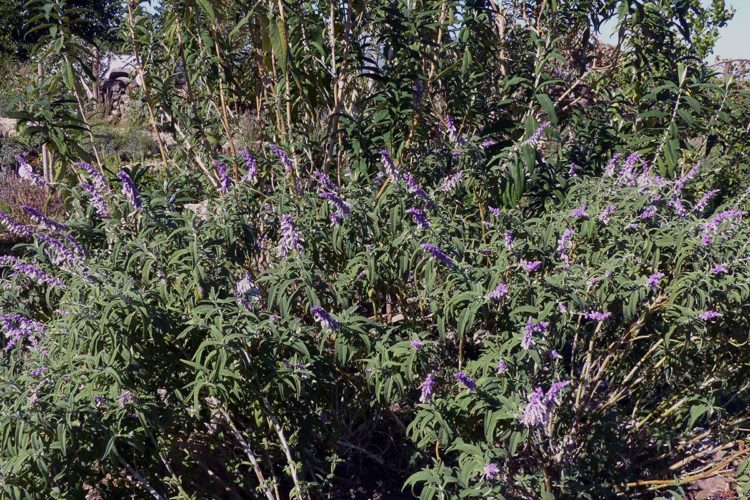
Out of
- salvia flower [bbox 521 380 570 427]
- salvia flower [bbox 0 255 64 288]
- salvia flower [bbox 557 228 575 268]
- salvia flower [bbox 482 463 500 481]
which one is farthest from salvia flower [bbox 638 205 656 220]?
salvia flower [bbox 0 255 64 288]

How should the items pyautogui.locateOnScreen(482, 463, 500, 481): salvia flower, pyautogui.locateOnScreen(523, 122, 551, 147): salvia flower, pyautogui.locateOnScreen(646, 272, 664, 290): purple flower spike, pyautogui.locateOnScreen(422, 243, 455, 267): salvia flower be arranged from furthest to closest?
pyautogui.locateOnScreen(523, 122, 551, 147): salvia flower
pyautogui.locateOnScreen(646, 272, 664, 290): purple flower spike
pyautogui.locateOnScreen(422, 243, 455, 267): salvia flower
pyautogui.locateOnScreen(482, 463, 500, 481): salvia flower

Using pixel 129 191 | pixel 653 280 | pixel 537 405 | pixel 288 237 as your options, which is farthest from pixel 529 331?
pixel 129 191

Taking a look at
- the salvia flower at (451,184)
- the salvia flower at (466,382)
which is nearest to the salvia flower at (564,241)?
the salvia flower at (451,184)

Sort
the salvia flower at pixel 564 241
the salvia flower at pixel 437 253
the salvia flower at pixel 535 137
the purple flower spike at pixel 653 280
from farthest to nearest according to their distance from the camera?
the salvia flower at pixel 535 137 < the salvia flower at pixel 564 241 < the purple flower spike at pixel 653 280 < the salvia flower at pixel 437 253

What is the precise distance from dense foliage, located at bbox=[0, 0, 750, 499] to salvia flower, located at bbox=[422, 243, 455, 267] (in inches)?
2.6

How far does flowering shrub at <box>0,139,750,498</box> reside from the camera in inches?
90.0

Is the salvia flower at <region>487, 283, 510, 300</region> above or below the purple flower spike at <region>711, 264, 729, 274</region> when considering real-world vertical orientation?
Result: below

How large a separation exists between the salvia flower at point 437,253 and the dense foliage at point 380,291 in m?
0.07

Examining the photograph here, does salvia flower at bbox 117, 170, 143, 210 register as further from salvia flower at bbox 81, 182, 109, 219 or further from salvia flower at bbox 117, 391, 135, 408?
salvia flower at bbox 117, 391, 135, 408

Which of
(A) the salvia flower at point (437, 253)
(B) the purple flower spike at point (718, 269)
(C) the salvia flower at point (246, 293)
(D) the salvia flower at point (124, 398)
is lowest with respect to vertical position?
(D) the salvia flower at point (124, 398)

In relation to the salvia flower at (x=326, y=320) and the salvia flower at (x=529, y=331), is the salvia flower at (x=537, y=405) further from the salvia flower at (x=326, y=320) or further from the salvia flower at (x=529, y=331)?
the salvia flower at (x=326, y=320)

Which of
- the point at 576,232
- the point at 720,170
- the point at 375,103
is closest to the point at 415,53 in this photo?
the point at 375,103

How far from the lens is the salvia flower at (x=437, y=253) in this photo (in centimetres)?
238

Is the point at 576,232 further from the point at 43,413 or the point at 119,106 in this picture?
the point at 119,106
